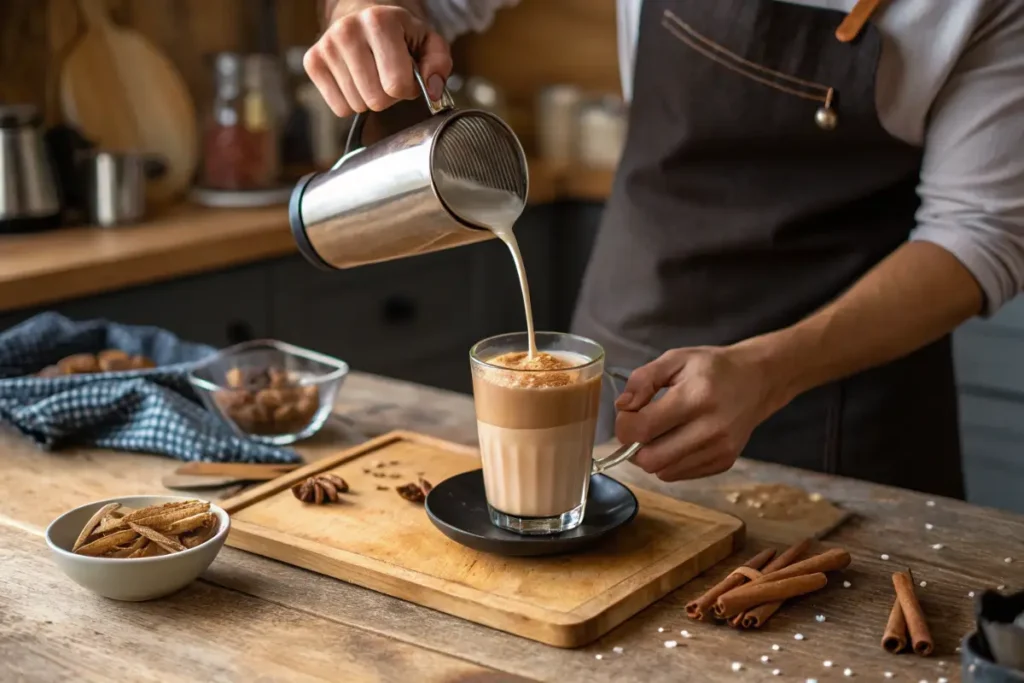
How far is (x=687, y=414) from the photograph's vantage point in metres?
1.27

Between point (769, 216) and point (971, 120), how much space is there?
0.30 m

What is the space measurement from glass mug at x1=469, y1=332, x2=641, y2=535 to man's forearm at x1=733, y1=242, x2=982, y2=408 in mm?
304

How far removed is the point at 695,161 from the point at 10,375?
956 millimetres

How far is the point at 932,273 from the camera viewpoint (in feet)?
4.96

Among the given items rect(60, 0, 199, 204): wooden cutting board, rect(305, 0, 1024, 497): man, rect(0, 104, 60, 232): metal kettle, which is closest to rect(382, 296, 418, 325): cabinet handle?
rect(60, 0, 199, 204): wooden cutting board

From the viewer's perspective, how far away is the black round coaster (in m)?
1.17

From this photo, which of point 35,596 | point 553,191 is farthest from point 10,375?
point 553,191

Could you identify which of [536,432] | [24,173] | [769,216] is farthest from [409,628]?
[24,173]

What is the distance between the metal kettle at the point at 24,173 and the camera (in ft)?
Answer: 8.16

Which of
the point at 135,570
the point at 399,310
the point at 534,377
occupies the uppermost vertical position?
the point at 534,377

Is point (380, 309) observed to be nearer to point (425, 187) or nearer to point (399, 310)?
point (399, 310)

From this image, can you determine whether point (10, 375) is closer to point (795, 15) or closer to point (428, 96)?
point (428, 96)

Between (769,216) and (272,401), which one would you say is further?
(769,216)

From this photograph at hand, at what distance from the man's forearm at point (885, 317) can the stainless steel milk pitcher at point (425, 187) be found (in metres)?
0.38
